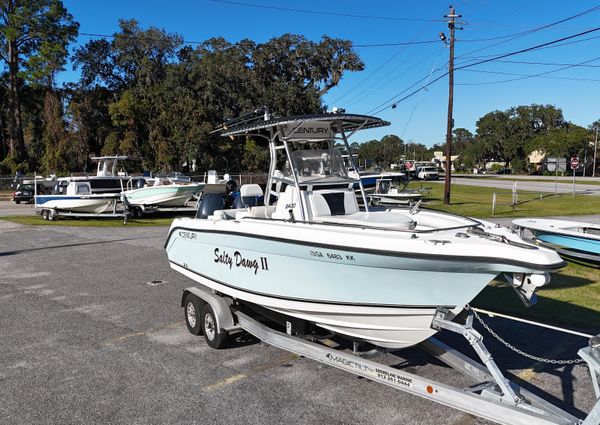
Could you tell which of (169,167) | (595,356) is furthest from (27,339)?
(169,167)

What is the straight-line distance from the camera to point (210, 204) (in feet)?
22.6

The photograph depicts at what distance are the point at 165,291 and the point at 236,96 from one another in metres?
41.7

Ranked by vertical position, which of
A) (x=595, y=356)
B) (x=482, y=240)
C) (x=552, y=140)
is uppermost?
(x=552, y=140)

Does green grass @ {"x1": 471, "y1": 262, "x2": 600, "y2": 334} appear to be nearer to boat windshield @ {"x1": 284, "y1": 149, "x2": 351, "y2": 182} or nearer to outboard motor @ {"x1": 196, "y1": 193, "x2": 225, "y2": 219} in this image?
boat windshield @ {"x1": 284, "y1": 149, "x2": 351, "y2": 182}

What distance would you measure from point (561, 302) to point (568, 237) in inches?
118

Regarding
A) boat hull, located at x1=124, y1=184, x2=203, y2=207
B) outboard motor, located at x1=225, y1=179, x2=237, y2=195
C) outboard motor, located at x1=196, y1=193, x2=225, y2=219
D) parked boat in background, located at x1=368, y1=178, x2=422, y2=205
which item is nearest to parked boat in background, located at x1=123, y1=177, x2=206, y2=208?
boat hull, located at x1=124, y1=184, x2=203, y2=207

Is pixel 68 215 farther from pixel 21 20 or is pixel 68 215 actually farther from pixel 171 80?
pixel 21 20

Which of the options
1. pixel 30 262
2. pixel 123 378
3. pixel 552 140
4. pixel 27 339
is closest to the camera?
pixel 123 378

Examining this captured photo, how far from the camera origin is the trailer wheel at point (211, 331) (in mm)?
5645

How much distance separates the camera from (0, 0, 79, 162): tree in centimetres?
4612

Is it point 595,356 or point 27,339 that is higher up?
point 595,356

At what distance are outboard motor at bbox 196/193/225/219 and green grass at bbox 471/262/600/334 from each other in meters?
4.00

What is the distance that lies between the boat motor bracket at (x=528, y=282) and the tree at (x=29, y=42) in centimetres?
5142

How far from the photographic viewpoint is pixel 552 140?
3231 inches
